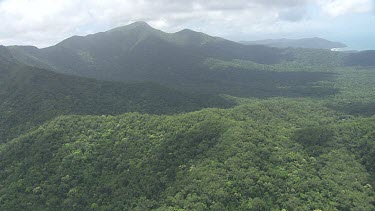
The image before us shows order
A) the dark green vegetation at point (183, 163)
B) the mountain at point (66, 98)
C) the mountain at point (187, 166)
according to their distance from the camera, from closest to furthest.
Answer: the mountain at point (187, 166) < the dark green vegetation at point (183, 163) < the mountain at point (66, 98)

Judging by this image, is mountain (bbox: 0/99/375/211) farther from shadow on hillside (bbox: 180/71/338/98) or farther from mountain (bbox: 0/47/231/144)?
shadow on hillside (bbox: 180/71/338/98)

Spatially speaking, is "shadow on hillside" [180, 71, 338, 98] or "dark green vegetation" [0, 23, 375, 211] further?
"shadow on hillside" [180, 71, 338, 98]

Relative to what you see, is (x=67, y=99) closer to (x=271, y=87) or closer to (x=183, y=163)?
(x=183, y=163)

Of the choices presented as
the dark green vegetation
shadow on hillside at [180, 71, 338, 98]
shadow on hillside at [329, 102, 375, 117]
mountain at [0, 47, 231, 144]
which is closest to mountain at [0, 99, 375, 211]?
the dark green vegetation

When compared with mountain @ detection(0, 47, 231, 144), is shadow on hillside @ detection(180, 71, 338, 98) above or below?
below

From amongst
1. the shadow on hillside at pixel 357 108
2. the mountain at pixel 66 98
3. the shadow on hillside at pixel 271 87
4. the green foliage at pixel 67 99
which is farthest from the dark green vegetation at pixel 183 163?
the shadow on hillside at pixel 271 87

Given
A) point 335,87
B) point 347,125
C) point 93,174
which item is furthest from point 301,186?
point 335,87

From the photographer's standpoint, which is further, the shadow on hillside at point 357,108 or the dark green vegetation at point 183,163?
the shadow on hillside at point 357,108

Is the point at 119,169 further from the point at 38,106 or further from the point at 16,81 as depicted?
the point at 16,81

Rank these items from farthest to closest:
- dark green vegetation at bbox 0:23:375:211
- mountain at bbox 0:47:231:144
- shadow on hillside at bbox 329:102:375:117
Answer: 1. shadow on hillside at bbox 329:102:375:117
2. mountain at bbox 0:47:231:144
3. dark green vegetation at bbox 0:23:375:211

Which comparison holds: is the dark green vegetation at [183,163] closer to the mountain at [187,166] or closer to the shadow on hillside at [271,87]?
the mountain at [187,166]
